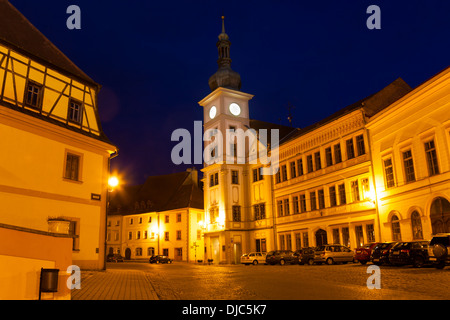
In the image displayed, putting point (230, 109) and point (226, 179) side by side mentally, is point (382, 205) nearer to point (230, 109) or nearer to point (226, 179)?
point (226, 179)

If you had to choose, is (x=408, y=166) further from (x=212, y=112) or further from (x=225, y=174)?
(x=212, y=112)

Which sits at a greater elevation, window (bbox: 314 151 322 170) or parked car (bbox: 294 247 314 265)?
window (bbox: 314 151 322 170)

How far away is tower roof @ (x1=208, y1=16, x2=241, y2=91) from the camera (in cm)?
5575

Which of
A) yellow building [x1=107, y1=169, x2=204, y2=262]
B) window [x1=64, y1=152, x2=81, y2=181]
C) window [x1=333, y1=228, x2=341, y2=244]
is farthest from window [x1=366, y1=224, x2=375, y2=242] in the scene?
yellow building [x1=107, y1=169, x2=204, y2=262]

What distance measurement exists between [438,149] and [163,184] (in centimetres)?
5607

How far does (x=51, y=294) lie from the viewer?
34.1 feet

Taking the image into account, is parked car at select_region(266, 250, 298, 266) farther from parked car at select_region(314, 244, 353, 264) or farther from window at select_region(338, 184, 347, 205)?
window at select_region(338, 184, 347, 205)

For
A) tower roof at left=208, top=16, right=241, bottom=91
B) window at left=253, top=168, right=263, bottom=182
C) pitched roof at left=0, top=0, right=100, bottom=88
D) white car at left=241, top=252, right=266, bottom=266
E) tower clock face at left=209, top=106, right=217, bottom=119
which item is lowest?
white car at left=241, top=252, right=266, bottom=266

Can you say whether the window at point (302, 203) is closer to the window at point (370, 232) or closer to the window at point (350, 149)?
the window at point (350, 149)

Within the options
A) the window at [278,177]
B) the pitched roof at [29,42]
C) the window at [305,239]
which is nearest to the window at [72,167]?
the pitched roof at [29,42]

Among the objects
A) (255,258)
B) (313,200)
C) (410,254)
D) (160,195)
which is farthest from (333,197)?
(160,195)

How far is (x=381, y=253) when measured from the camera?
79.3ft

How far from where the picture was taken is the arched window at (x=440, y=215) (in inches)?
960

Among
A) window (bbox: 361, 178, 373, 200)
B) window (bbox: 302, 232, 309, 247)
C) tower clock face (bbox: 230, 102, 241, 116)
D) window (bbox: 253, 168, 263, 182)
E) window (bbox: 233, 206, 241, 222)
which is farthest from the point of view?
tower clock face (bbox: 230, 102, 241, 116)
